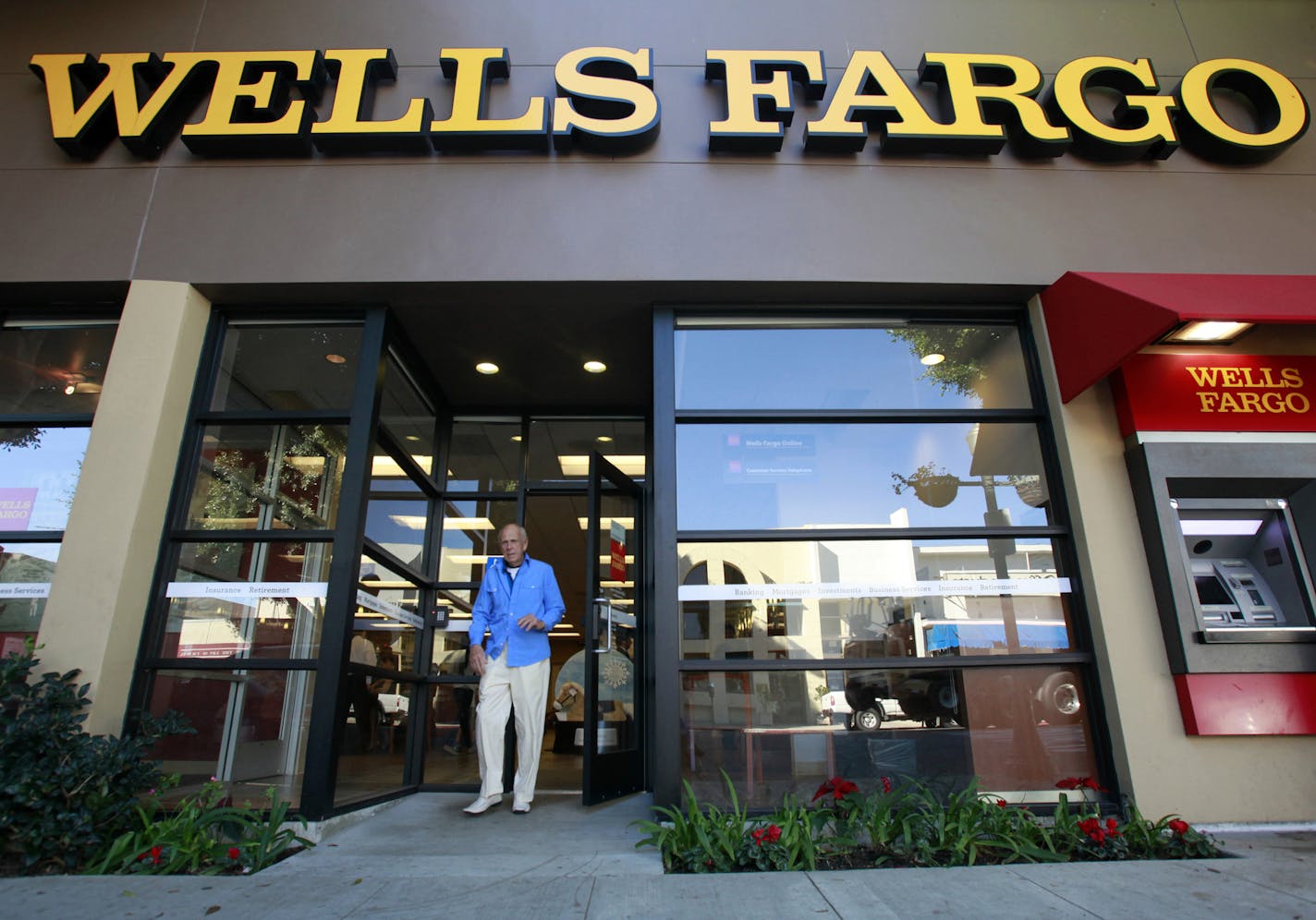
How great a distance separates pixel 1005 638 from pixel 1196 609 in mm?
1030

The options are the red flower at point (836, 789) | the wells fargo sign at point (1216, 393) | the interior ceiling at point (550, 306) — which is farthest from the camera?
the interior ceiling at point (550, 306)

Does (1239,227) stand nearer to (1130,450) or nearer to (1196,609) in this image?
(1130,450)

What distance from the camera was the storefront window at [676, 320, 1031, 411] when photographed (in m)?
5.06

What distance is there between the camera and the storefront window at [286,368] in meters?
5.00

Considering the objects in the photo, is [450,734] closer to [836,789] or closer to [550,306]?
[836,789]

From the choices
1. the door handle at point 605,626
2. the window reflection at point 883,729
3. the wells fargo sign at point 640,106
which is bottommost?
the window reflection at point 883,729

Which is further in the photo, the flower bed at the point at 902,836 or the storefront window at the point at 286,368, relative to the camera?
Result: the storefront window at the point at 286,368

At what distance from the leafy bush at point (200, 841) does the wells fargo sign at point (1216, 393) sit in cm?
534

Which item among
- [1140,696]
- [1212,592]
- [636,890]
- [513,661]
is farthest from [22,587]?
[1212,592]

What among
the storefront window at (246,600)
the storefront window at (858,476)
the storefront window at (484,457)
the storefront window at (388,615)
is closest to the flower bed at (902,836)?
the storefront window at (858,476)

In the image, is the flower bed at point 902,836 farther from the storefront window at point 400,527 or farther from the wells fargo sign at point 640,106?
the wells fargo sign at point 640,106

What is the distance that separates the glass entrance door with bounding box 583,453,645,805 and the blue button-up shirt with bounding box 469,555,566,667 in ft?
0.95

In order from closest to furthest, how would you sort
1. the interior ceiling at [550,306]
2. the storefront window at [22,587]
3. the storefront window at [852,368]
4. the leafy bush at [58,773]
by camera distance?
1. the leafy bush at [58,773]
2. the storefront window at [22,587]
3. the interior ceiling at [550,306]
4. the storefront window at [852,368]

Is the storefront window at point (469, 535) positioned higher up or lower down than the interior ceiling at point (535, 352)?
lower down
